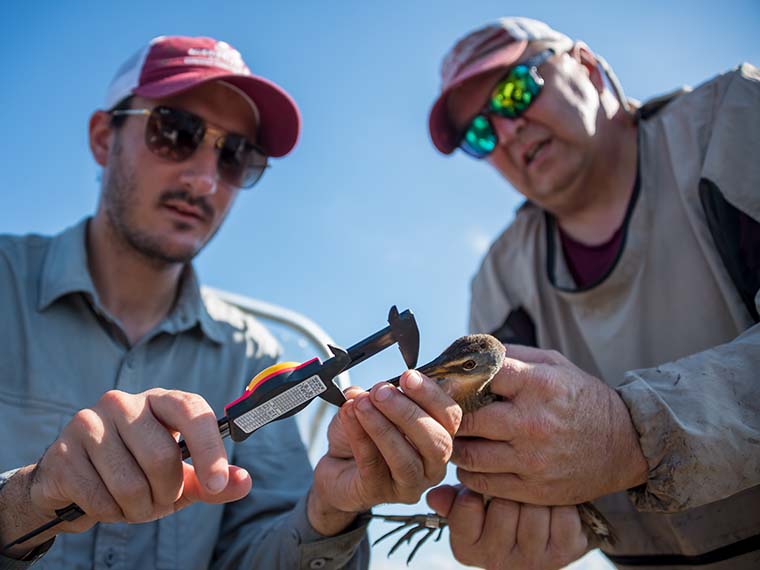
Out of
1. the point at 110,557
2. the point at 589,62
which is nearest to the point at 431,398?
the point at 110,557

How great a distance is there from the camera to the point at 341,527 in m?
2.63

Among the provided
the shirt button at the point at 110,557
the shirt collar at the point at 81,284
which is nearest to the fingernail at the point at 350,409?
the shirt button at the point at 110,557

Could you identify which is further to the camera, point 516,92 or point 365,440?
point 516,92

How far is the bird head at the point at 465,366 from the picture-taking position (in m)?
2.00

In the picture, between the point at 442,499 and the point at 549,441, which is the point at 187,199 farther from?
the point at 549,441

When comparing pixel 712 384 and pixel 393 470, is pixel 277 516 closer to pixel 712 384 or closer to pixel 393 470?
pixel 393 470

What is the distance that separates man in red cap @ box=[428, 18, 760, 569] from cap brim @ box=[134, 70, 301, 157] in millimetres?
1044

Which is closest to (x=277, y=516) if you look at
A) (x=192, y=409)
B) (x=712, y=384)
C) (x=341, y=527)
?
(x=341, y=527)

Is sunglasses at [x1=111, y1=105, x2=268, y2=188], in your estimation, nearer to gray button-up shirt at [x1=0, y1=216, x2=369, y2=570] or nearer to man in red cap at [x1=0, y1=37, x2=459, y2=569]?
man in red cap at [x1=0, y1=37, x2=459, y2=569]

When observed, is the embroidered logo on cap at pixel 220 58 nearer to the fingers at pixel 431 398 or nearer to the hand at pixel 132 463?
the hand at pixel 132 463

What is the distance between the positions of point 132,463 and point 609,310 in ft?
8.93

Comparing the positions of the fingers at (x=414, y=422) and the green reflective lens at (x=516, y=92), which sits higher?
the green reflective lens at (x=516, y=92)

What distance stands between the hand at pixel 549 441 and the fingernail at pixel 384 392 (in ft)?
1.31

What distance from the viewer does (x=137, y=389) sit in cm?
332
